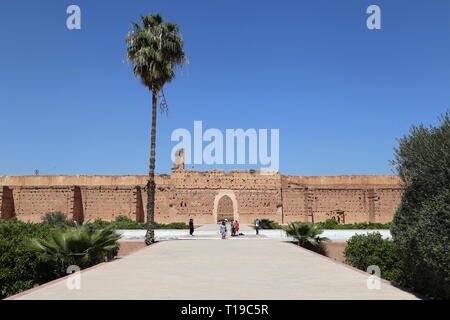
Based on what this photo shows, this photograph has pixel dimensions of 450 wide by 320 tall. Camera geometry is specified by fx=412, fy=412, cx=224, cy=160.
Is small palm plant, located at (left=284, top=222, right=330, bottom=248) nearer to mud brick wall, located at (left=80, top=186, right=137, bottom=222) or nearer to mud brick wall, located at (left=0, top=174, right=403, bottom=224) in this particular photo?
mud brick wall, located at (left=0, top=174, right=403, bottom=224)

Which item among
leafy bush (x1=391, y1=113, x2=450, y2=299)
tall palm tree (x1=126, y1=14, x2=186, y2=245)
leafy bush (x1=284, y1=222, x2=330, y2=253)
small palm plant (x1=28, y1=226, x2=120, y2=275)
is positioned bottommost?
leafy bush (x1=284, y1=222, x2=330, y2=253)

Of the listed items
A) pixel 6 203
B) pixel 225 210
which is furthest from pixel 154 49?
pixel 6 203

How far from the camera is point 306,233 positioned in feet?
49.2

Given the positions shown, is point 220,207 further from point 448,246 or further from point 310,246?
point 448,246

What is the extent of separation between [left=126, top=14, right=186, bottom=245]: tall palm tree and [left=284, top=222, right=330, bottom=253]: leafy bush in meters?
5.37

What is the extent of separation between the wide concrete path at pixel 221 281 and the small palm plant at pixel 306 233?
423 centimetres

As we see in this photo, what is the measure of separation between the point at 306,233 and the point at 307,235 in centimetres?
9

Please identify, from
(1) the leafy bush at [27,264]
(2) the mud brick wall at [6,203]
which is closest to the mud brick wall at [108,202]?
(2) the mud brick wall at [6,203]

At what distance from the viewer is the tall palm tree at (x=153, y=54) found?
15727mm

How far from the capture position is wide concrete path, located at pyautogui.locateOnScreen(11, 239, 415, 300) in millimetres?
5793

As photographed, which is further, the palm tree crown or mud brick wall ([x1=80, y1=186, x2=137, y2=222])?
mud brick wall ([x1=80, y1=186, x2=137, y2=222])

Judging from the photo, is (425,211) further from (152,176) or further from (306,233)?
(152,176)

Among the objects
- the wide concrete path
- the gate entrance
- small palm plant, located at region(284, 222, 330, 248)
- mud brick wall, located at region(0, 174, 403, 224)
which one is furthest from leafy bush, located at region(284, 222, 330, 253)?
the gate entrance

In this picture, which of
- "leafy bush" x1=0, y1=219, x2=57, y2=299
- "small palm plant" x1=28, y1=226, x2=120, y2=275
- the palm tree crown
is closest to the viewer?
"leafy bush" x1=0, y1=219, x2=57, y2=299
